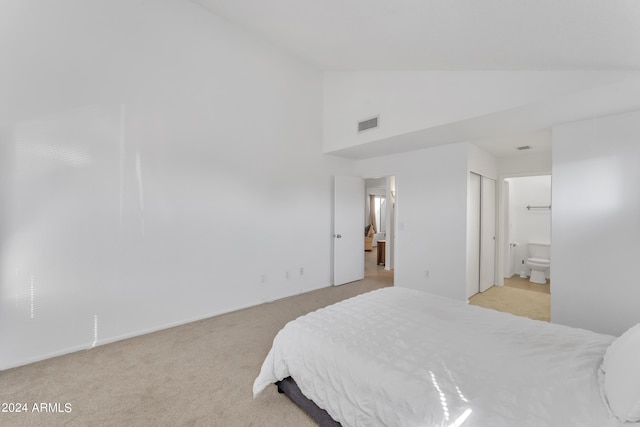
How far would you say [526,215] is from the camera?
565 cm

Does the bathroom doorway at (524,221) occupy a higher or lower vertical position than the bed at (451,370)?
higher

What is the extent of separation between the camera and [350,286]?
15.8 ft

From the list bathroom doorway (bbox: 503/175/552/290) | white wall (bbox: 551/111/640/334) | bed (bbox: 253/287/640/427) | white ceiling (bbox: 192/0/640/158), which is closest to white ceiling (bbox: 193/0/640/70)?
white ceiling (bbox: 192/0/640/158)

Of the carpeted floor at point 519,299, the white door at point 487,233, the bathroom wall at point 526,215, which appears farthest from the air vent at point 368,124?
the bathroom wall at point 526,215

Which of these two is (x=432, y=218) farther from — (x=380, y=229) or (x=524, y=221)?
(x=380, y=229)

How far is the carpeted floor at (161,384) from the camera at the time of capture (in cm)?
173

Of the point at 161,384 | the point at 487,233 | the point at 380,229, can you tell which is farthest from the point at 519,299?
the point at 380,229

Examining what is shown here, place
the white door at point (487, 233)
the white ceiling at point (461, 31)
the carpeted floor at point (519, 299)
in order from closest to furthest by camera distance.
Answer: the white ceiling at point (461, 31), the carpeted floor at point (519, 299), the white door at point (487, 233)

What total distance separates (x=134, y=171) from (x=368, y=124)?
3.07 metres

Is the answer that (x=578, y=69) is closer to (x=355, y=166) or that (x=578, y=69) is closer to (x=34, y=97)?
(x=355, y=166)

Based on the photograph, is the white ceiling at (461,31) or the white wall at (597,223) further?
the white wall at (597,223)

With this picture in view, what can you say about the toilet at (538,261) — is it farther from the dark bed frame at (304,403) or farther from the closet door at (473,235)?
the dark bed frame at (304,403)

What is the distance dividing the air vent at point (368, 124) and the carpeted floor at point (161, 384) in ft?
9.85

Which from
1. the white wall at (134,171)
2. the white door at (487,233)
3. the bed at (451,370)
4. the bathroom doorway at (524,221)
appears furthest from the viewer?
the bathroom doorway at (524,221)
